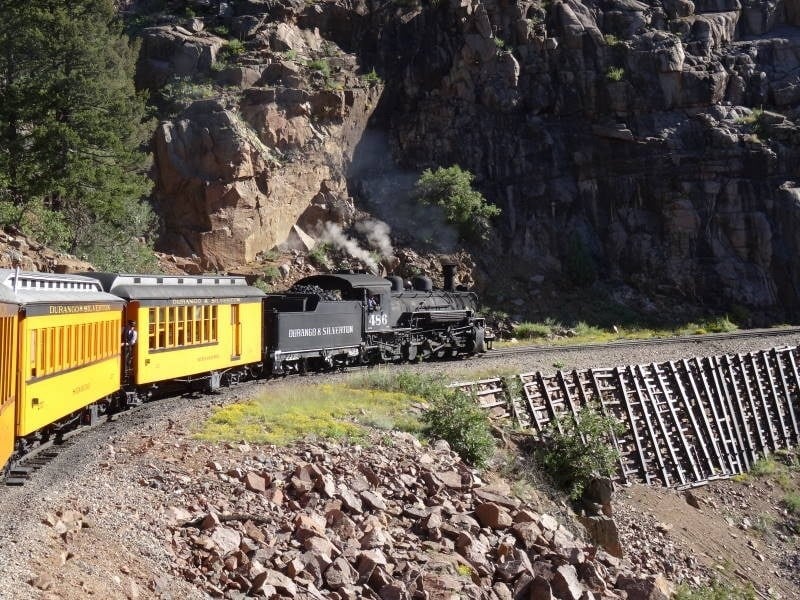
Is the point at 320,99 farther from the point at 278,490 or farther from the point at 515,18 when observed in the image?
the point at 278,490

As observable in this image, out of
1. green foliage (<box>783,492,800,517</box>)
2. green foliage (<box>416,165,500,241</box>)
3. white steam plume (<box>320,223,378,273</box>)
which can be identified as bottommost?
green foliage (<box>783,492,800,517</box>)

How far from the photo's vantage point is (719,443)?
72.9 feet

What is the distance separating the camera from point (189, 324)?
15664mm

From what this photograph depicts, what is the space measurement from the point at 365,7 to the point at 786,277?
2886 centimetres

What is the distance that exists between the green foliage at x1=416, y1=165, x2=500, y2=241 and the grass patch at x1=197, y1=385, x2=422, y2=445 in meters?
24.6

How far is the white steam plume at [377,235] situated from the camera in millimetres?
38906

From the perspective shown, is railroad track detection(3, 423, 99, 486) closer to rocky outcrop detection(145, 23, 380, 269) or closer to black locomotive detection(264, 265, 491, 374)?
black locomotive detection(264, 265, 491, 374)

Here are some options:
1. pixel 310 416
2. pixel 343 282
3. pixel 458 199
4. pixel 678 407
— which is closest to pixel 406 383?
pixel 310 416

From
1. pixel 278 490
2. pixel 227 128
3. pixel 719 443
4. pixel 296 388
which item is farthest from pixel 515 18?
pixel 278 490

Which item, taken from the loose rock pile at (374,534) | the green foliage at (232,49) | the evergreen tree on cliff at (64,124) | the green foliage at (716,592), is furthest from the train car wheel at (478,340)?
the green foliage at (232,49)

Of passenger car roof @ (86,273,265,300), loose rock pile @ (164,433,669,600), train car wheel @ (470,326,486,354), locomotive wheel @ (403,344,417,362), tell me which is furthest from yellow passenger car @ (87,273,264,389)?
train car wheel @ (470,326,486,354)

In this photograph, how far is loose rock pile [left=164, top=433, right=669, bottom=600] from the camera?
7.94m

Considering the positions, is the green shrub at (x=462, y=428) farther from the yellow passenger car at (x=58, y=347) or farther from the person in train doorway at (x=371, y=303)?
the person in train doorway at (x=371, y=303)

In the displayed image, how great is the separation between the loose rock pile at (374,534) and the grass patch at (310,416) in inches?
24.5
